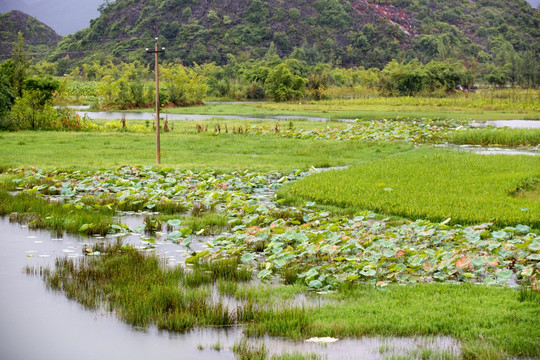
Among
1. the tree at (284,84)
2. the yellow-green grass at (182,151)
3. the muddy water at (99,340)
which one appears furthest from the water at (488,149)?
the tree at (284,84)

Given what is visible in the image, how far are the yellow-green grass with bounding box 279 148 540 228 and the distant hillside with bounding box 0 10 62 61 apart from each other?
301ft

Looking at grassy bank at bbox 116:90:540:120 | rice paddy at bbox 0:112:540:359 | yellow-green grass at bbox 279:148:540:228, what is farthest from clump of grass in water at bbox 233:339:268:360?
grassy bank at bbox 116:90:540:120

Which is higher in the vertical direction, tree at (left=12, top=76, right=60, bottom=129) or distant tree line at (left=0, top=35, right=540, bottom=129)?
distant tree line at (left=0, top=35, right=540, bottom=129)

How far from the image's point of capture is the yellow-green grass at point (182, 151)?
2068 cm

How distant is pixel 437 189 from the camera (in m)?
14.7

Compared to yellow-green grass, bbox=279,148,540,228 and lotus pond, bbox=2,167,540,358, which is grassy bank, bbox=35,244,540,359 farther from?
yellow-green grass, bbox=279,148,540,228

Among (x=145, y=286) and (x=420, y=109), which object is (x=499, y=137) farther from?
(x=420, y=109)

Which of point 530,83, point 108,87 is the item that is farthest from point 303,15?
point 108,87

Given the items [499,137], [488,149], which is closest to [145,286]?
[488,149]

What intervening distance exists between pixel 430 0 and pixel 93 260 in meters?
179

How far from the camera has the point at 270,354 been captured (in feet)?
21.2

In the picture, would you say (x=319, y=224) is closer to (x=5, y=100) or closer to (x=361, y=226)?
(x=361, y=226)

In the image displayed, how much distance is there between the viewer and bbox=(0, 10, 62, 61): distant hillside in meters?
108

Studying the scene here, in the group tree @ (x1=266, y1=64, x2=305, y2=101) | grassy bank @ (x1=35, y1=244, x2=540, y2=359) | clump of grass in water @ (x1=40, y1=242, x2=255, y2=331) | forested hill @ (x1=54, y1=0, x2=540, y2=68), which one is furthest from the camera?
forested hill @ (x1=54, y1=0, x2=540, y2=68)
